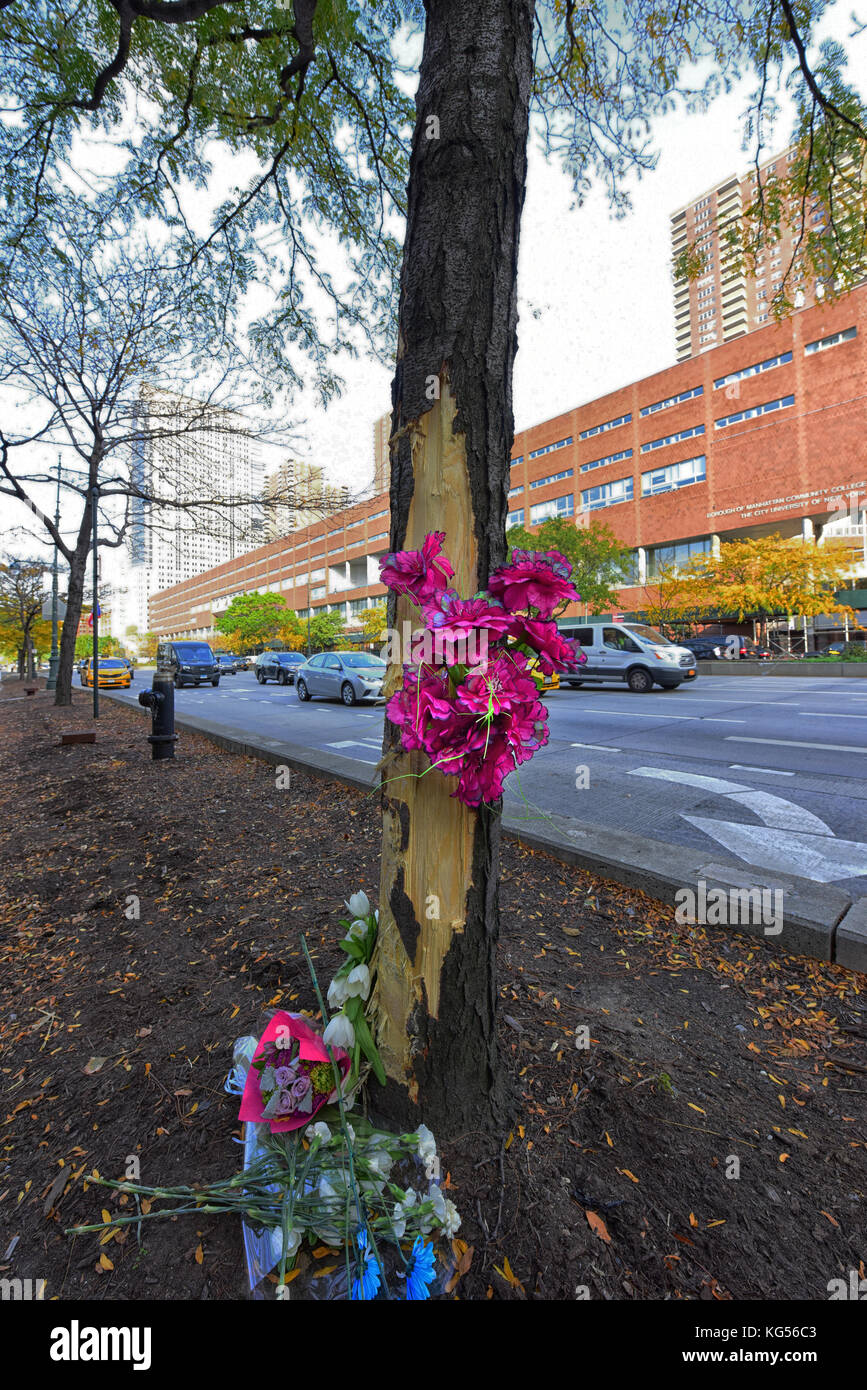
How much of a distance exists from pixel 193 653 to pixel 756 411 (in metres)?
37.1

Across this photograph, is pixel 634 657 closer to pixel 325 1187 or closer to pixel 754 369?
pixel 325 1187

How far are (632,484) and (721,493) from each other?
693 centimetres

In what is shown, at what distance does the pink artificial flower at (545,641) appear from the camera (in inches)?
51.8

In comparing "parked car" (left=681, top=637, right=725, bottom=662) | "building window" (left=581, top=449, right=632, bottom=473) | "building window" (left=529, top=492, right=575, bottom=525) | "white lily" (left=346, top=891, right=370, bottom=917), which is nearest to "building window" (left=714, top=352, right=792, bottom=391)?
"building window" (left=581, top=449, right=632, bottom=473)

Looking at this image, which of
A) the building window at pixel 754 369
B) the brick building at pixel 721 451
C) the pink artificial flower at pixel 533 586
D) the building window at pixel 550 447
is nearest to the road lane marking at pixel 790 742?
the pink artificial flower at pixel 533 586

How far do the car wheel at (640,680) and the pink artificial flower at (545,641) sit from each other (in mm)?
16335

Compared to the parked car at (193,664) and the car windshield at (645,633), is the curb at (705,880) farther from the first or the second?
the parked car at (193,664)

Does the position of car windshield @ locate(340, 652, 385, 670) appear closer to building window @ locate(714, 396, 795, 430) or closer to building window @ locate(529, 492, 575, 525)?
building window @ locate(714, 396, 795, 430)

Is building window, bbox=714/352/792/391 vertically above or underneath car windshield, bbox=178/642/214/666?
above

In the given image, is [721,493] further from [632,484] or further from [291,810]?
[291,810]

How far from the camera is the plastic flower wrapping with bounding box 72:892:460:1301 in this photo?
115 centimetres

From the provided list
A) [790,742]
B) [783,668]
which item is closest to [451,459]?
[790,742]

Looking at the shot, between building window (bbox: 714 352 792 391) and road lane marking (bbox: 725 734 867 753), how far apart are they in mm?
37568

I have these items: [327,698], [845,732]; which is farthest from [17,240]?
[327,698]
